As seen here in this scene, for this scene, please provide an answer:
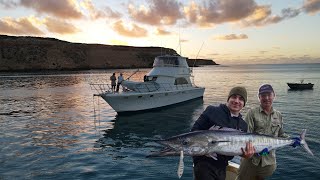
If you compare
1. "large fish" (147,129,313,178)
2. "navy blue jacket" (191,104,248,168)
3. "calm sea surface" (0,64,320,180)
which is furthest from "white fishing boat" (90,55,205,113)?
"large fish" (147,129,313,178)

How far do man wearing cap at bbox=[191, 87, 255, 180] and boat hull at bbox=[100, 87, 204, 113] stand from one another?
1777cm

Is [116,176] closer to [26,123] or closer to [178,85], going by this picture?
[26,123]

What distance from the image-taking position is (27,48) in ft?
511

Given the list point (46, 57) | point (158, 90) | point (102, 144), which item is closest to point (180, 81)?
point (158, 90)

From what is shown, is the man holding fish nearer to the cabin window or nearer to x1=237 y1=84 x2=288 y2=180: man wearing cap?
x1=237 y1=84 x2=288 y2=180: man wearing cap

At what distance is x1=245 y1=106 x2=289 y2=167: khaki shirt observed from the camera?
4707mm

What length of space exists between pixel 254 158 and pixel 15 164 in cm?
1038

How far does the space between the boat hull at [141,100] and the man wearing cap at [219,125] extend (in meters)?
17.8

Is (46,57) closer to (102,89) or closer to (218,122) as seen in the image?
(102,89)

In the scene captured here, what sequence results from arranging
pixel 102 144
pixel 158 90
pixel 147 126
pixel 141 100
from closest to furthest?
1. pixel 102 144
2. pixel 147 126
3. pixel 141 100
4. pixel 158 90

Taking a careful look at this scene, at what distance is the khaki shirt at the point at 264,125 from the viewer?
4.71 m

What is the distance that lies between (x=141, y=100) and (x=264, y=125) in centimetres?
1875

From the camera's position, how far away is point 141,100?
23172 mm

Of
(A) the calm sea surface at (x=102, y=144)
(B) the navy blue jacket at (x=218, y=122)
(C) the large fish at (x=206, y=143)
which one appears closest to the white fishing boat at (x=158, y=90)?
(A) the calm sea surface at (x=102, y=144)
